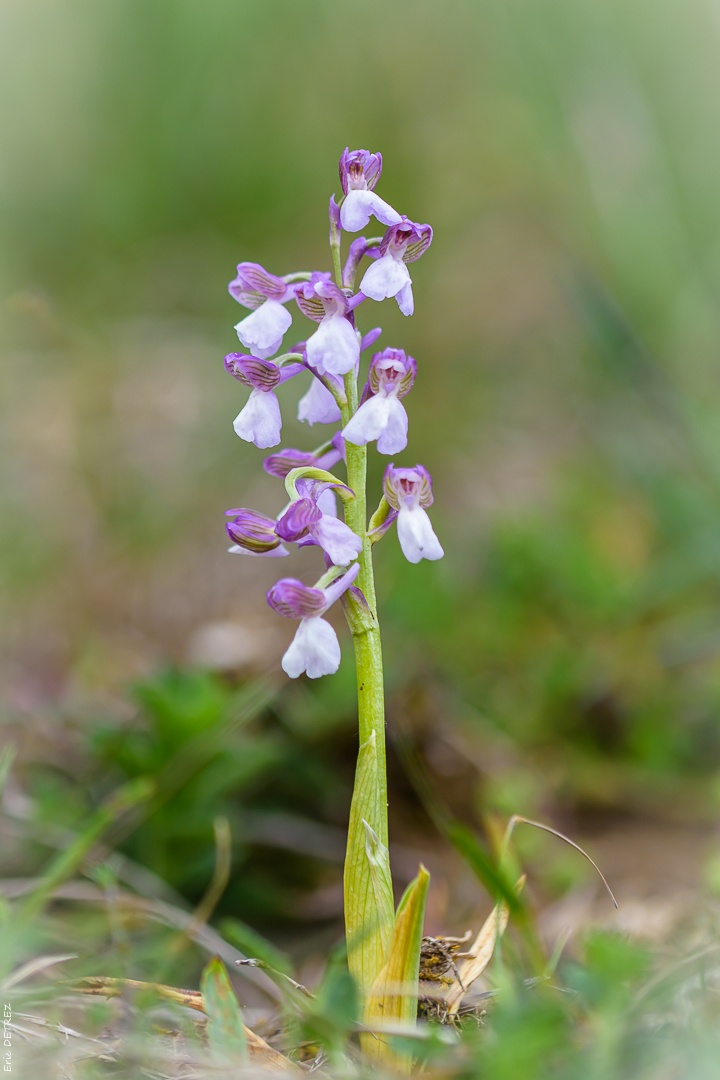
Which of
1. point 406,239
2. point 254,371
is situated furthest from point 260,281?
point 406,239

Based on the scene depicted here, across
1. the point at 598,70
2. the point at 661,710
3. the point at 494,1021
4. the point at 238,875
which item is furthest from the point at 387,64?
the point at 494,1021

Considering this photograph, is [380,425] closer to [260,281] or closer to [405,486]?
[405,486]

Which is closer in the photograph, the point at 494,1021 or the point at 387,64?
the point at 494,1021

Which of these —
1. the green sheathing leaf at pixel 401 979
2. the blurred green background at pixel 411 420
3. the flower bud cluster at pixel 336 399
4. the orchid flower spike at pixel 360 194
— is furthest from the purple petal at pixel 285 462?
the blurred green background at pixel 411 420

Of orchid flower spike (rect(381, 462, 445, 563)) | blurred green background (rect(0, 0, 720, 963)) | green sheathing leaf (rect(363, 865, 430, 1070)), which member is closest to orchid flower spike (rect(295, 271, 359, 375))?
orchid flower spike (rect(381, 462, 445, 563))

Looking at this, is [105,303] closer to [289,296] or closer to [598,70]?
[598,70]

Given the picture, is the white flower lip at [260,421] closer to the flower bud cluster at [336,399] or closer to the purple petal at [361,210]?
the flower bud cluster at [336,399]
